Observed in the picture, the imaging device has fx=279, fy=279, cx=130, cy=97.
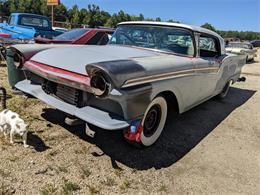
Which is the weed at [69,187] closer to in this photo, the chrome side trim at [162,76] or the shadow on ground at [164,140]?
the shadow on ground at [164,140]

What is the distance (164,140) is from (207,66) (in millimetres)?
1531

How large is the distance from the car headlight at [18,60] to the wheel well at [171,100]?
200cm

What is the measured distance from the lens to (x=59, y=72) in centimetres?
321

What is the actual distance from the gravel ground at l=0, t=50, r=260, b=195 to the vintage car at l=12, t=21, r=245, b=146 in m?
0.36

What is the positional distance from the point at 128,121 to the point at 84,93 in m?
0.62

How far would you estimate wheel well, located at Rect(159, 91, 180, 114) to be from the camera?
367 cm

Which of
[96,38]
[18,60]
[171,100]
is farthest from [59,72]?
[96,38]

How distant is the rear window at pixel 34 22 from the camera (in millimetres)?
10344

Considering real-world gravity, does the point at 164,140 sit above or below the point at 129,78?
below

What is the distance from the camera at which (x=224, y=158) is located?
3.69 meters

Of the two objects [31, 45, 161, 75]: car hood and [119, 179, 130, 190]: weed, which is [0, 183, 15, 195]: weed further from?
[31, 45, 161, 75]: car hood

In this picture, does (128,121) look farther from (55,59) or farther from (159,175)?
(55,59)

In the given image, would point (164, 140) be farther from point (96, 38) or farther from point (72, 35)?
point (72, 35)

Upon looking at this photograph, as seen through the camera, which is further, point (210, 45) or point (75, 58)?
point (210, 45)
